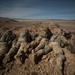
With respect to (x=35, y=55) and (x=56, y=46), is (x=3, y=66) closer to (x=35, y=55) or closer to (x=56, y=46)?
(x=35, y=55)

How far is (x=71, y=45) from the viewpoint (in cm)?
1067

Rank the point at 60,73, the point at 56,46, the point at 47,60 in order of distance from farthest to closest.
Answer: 1. the point at 56,46
2. the point at 47,60
3. the point at 60,73

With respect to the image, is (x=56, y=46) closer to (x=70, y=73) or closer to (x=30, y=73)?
(x=70, y=73)

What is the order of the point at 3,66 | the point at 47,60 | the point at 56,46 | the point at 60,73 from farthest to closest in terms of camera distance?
the point at 56,46 < the point at 47,60 < the point at 3,66 < the point at 60,73

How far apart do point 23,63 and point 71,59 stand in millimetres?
3833

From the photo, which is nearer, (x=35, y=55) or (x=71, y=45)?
(x=35, y=55)

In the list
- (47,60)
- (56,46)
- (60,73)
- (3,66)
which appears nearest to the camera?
(60,73)

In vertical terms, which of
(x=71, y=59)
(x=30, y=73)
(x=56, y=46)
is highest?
(x=56, y=46)

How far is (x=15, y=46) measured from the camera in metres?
10.6

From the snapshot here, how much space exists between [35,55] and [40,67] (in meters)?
0.99

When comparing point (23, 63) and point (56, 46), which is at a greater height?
point (56, 46)

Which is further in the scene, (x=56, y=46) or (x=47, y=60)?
(x=56, y=46)

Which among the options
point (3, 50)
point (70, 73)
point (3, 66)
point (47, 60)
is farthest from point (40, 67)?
point (3, 50)

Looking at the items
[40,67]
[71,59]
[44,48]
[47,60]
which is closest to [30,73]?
[40,67]
